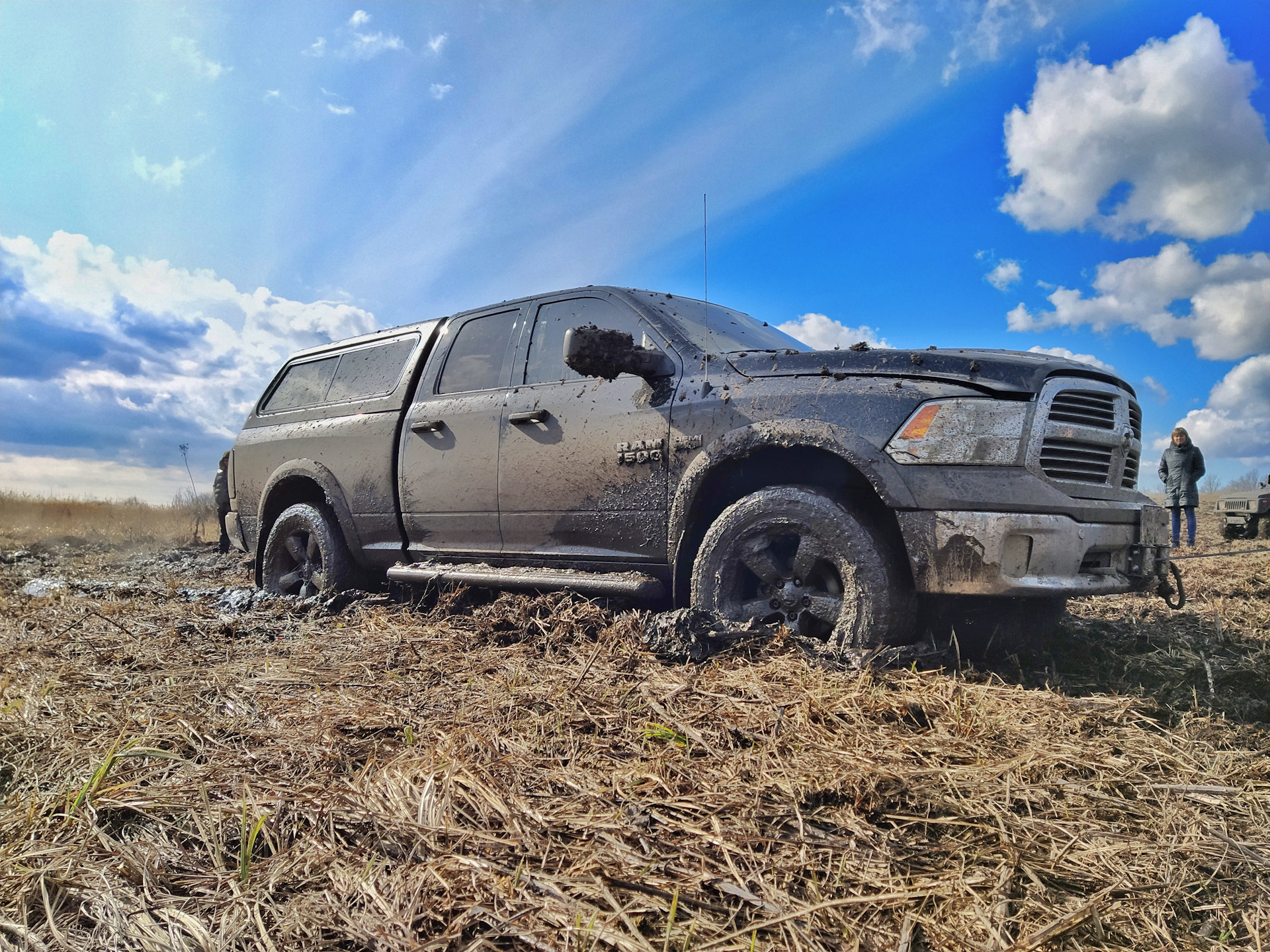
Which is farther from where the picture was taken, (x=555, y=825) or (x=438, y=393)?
(x=438, y=393)

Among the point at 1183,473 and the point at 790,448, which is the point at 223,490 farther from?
the point at 1183,473

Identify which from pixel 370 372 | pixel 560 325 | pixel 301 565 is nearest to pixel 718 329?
pixel 560 325

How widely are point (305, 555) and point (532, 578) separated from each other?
260 cm

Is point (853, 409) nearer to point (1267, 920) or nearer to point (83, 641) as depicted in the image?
point (1267, 920)

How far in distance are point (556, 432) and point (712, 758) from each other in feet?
7.49

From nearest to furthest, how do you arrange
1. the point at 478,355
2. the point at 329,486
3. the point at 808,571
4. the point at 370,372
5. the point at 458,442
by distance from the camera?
1. the point at 808,571
2. the point at 458,442
3. the point at 478,355
4. the point at 329,486
5. the point at 370,372

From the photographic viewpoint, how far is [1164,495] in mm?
10977

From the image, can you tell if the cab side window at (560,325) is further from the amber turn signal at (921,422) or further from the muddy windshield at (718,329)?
the amber turn signal at (921,422)

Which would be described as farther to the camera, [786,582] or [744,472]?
[744,472]

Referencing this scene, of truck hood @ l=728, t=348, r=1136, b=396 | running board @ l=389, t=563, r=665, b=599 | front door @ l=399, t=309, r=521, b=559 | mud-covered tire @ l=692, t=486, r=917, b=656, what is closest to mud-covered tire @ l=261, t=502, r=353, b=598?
running board @ l=389, t=563, r=665, b=599

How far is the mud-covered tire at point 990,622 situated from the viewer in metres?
3.21

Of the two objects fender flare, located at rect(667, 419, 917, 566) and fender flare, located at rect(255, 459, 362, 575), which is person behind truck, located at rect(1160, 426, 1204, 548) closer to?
fender flare, located at rect(667, 419, 917, 566)

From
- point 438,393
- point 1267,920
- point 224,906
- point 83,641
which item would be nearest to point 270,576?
point 83,641

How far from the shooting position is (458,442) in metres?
4.41
